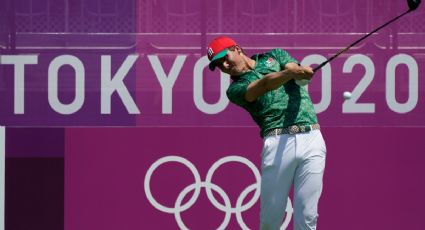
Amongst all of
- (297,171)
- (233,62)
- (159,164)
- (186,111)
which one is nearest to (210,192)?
(159,164)

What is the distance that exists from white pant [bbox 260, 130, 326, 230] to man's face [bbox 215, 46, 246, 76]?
40 centimetres

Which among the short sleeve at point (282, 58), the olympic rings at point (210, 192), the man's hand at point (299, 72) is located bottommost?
the olympic rings at point (210, 192)

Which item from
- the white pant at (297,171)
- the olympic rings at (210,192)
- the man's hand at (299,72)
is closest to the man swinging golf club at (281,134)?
the white pant at (297,171)

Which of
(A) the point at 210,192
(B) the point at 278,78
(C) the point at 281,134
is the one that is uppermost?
(B) the point at 278,78

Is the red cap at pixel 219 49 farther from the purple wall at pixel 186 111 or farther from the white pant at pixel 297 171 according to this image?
the purple wall at pixel 186 111

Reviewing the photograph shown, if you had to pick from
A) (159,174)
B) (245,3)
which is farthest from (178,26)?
(159,174)

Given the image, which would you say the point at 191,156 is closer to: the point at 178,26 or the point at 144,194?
the point at 144,194

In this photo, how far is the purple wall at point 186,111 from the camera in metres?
6.97

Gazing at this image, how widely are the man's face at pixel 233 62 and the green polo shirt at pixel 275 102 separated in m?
0.04

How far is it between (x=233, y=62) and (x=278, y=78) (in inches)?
17.2

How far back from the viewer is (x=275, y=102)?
5.91m

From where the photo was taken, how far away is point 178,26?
6980 mm

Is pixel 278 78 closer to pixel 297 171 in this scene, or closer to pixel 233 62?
pixel 233 62

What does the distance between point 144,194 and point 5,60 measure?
47.9 inches
